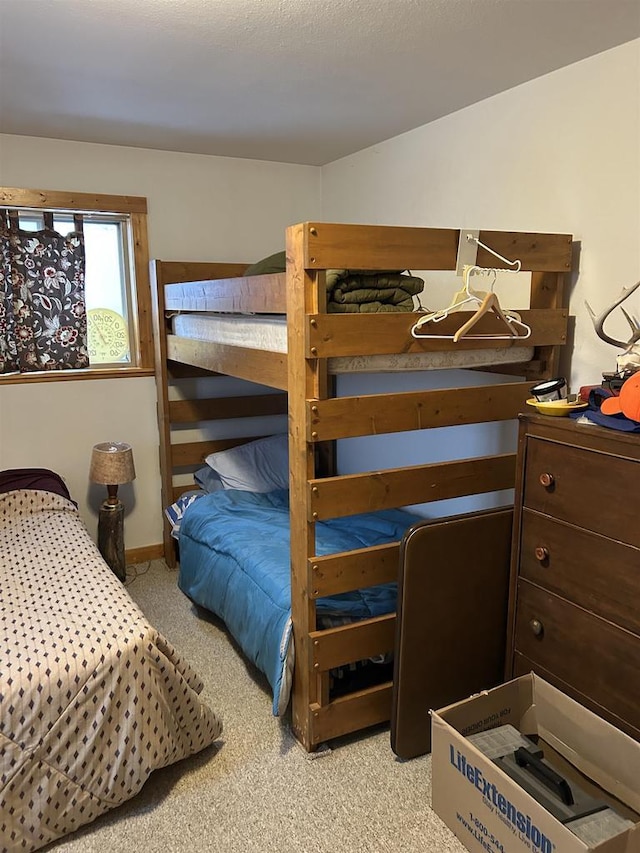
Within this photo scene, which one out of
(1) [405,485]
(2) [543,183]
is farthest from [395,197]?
(1) [405,485]

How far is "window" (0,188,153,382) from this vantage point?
3342 mm

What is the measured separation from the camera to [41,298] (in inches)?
131

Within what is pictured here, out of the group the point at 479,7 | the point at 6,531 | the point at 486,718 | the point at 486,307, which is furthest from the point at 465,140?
the point at 6,531

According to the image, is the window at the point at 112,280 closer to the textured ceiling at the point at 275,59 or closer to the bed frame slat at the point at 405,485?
the textured ceiling at the point at 275,59

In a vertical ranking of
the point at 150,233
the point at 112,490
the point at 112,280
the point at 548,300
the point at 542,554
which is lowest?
the point at 112,490

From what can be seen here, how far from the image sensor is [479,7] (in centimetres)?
179

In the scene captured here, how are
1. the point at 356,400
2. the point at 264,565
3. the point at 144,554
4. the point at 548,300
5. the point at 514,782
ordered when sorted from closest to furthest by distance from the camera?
the point at 514,782, the point at 356,400, the point at 548,300, the point at 264,565, the point at 144,554

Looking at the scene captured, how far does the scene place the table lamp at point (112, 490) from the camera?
10.9 feet

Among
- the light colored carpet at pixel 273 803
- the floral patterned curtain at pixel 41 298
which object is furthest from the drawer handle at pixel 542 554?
the floral patterned curtain at pixel 41 298

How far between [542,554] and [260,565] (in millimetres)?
1133

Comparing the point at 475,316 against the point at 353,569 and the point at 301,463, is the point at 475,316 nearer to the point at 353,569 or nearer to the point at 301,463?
the point at 301,463

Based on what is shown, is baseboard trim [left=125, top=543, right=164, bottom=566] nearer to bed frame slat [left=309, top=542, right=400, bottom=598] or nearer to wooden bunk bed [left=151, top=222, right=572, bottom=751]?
wooden bunk bed [left=151, top=222, right=572, bottom=751]

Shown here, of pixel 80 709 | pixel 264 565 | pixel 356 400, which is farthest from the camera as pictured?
pixel 264 565

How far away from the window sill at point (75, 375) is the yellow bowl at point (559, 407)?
7.83 feet
